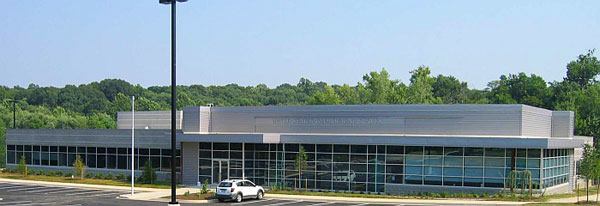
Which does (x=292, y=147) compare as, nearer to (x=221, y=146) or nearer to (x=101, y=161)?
(x=221, y=146)

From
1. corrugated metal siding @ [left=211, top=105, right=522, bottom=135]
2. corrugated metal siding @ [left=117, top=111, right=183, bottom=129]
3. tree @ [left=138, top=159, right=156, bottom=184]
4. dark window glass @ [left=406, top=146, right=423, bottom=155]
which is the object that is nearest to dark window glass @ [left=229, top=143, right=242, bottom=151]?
corrugated metal siding @ [left=211, top=105, right=522, bottom=135]

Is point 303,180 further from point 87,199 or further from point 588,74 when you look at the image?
point 588,74

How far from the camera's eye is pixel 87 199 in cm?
3888

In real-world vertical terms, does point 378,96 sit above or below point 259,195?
above

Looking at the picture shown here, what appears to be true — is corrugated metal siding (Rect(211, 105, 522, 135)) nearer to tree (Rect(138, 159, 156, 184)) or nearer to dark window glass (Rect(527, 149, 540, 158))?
dark window glass (Rect(527, 149, 540, 158))

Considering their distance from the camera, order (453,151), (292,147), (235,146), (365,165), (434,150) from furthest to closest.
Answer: (235,146) < (292,147) < (365,165) < (434,150) < (453,151)

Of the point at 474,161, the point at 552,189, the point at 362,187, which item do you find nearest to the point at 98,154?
the point at 362,187

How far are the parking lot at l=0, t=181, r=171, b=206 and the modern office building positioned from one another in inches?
296

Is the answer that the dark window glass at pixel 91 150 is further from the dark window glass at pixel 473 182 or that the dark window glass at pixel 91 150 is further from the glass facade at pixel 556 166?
the glass facade at pixel 556 166

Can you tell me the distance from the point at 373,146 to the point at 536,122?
11454mm

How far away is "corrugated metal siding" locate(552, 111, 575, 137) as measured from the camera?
158ft

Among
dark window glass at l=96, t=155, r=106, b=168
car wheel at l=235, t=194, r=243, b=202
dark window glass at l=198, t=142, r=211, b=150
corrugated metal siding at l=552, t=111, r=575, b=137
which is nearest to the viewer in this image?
car wheel at l=235, t=194, r=243, b=202

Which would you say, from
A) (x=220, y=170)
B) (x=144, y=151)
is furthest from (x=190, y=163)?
(x=144, y=151)

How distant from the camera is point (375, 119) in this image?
1807 inches
